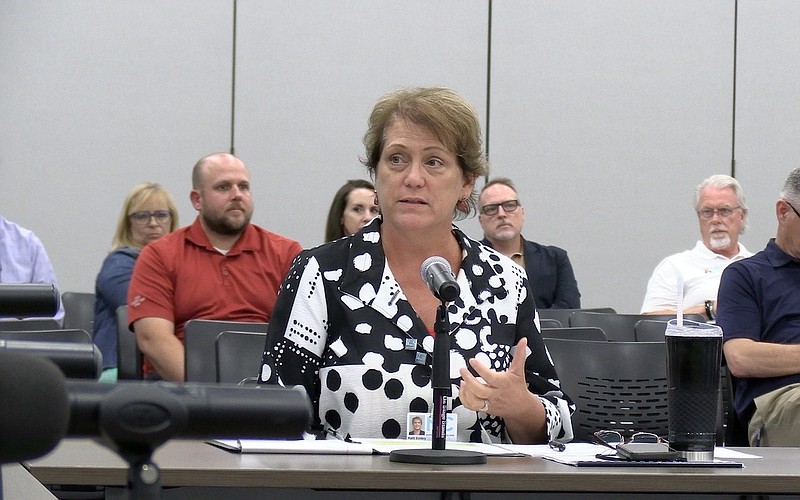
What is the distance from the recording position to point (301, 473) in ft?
5.85

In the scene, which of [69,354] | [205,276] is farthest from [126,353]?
[69,354]

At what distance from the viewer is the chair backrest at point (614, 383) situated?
2926mm

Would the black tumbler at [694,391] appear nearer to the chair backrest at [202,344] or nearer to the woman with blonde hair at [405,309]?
the woman with blonde hair at [405,309]

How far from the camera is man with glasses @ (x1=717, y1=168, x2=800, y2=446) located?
354cm

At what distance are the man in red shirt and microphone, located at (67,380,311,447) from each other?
12.4ft

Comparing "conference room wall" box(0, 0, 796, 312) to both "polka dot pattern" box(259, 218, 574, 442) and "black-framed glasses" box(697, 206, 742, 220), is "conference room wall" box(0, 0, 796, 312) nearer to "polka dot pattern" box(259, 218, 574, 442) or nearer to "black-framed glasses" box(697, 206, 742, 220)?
"black-framed glasses" box(697, 206, 742, 220)

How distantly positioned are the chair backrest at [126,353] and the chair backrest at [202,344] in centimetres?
91

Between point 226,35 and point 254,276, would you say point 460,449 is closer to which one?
point 254,276

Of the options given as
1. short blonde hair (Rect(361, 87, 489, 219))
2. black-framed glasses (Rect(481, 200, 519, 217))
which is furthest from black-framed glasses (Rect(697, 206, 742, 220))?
short blonde hair (Rect(361, 87, 489, 219))

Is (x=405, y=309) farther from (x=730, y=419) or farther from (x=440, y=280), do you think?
(x=730, y=419)

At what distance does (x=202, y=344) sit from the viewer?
378 centimetres

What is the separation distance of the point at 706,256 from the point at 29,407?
19.8 feet

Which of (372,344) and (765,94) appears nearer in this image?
(372,344)

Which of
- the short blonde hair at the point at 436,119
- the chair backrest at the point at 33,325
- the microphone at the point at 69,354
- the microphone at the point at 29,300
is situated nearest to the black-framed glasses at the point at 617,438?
the short blonde hair at the point at 436,119
